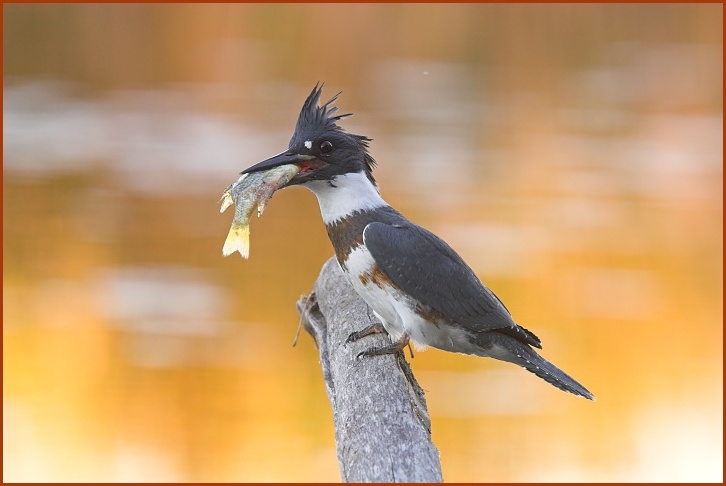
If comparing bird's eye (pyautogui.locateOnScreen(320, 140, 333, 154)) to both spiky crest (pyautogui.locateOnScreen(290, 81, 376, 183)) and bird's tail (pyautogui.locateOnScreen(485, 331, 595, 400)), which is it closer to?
spiky crest (pyautogui.locateOnScreen(290, 81, 376, 183))

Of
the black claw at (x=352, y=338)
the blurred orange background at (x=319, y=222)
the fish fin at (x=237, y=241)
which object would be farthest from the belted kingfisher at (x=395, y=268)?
the blurred orange background at (x=319, y=222)

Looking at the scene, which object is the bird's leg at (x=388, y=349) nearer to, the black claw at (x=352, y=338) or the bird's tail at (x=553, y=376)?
the black claw at (x=352, y=338)

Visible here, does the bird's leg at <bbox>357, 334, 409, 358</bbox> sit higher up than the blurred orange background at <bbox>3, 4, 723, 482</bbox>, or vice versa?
the blurred orange background at <bbox>3, 4, 723, 482</bbox>

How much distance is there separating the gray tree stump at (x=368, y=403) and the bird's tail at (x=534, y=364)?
33 cm

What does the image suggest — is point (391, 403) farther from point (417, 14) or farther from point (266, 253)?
point (417, 14)

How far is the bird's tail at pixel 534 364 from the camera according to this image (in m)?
2.76

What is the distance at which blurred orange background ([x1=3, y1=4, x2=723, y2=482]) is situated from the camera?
5.09 meters

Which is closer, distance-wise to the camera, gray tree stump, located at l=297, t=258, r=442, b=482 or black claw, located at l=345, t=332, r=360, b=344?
gray tree stump, located at l=297, t=258, r=442, b=482

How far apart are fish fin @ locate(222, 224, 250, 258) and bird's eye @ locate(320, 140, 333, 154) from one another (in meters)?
0.33

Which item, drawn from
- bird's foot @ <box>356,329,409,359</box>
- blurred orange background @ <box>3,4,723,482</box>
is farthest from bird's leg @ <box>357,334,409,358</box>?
blurred orange background @ <box>3,4,723,482</box>

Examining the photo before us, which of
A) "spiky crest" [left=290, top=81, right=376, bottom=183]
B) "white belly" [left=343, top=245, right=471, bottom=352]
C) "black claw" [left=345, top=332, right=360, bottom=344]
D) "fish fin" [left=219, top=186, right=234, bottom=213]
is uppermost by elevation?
"spiky crest" [left=290, top=81, right=376, bottom=183]

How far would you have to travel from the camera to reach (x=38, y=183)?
730cm

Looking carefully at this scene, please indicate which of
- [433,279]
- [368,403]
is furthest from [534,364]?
[368,403]

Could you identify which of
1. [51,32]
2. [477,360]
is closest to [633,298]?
[477,360]
